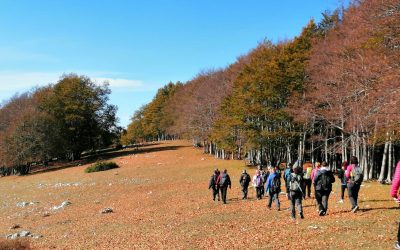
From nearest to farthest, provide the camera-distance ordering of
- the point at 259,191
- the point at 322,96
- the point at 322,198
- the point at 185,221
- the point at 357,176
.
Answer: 1. the point at 357,176
2. the point at 322,198
3. the point at 185,221
4. the point at 259,191
5. the point at 322,96

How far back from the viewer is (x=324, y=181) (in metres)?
16.2

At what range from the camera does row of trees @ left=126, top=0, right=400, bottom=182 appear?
24188 mm

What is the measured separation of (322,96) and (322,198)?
861 inches

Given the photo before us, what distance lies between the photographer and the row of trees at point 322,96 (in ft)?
79.4

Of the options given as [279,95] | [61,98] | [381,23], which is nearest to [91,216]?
[381,23]

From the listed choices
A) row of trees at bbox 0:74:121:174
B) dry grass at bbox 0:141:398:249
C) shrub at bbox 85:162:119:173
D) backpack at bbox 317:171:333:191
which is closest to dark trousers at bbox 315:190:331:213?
backpack at bbox 317:171:333:191

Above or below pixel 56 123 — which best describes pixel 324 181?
below

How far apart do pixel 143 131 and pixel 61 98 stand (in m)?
40.8

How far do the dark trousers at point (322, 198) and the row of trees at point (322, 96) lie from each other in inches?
337

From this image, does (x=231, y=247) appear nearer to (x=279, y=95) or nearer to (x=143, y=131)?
(x=279, y=95)

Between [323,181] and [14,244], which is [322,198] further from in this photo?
[14,244]

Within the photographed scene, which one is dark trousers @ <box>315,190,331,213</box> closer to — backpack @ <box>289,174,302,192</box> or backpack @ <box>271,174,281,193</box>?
backpack @ <box>289,174,302,192</box>

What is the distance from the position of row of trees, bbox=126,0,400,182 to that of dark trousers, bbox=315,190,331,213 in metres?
8.56

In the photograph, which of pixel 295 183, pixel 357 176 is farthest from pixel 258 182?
pixel 357 176
